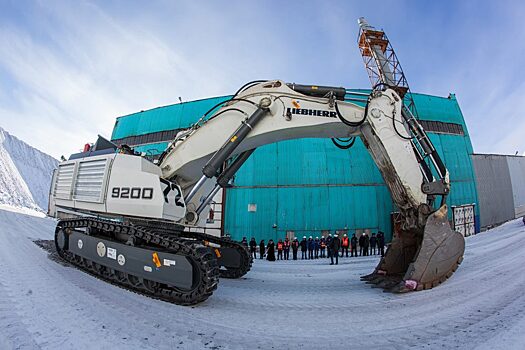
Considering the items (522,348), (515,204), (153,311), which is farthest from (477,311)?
(515,204)

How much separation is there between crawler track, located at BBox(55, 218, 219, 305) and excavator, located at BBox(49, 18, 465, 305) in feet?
0.07

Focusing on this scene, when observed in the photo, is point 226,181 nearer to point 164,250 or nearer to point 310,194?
point 164,250

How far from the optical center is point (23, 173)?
34.6m

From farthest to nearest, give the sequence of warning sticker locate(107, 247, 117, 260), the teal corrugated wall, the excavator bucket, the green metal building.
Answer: the teal corrugated wall → the green metal building → warning sticker locate(107, 247, 117, 260) → the excavator bucket

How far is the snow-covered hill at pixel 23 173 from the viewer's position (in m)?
25.8

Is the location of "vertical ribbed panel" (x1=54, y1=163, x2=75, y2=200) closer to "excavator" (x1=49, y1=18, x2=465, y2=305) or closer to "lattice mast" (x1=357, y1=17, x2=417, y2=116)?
"excavator" (x1=49, y1=18, x2=465, y2=305)

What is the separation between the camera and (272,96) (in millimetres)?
4891

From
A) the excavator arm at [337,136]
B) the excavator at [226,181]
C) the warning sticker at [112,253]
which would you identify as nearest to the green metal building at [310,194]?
the excavator at [226,181]

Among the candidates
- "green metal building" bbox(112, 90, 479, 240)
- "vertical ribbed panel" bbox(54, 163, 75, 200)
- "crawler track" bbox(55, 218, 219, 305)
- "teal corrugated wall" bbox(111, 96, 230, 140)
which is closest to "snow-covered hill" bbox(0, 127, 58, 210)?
"teal corrugated wall" bbox(111, 96, 230, 140)

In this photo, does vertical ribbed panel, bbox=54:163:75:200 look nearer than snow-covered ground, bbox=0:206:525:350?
No

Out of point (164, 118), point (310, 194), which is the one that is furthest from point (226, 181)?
point (164, 118)

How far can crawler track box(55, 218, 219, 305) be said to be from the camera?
3.70 meters

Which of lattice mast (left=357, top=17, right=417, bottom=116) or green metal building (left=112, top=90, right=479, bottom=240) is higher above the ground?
lattice mast (left=357, top=17, right=417, bottom=116)

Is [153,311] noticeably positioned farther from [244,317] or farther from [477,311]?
[477,311]
